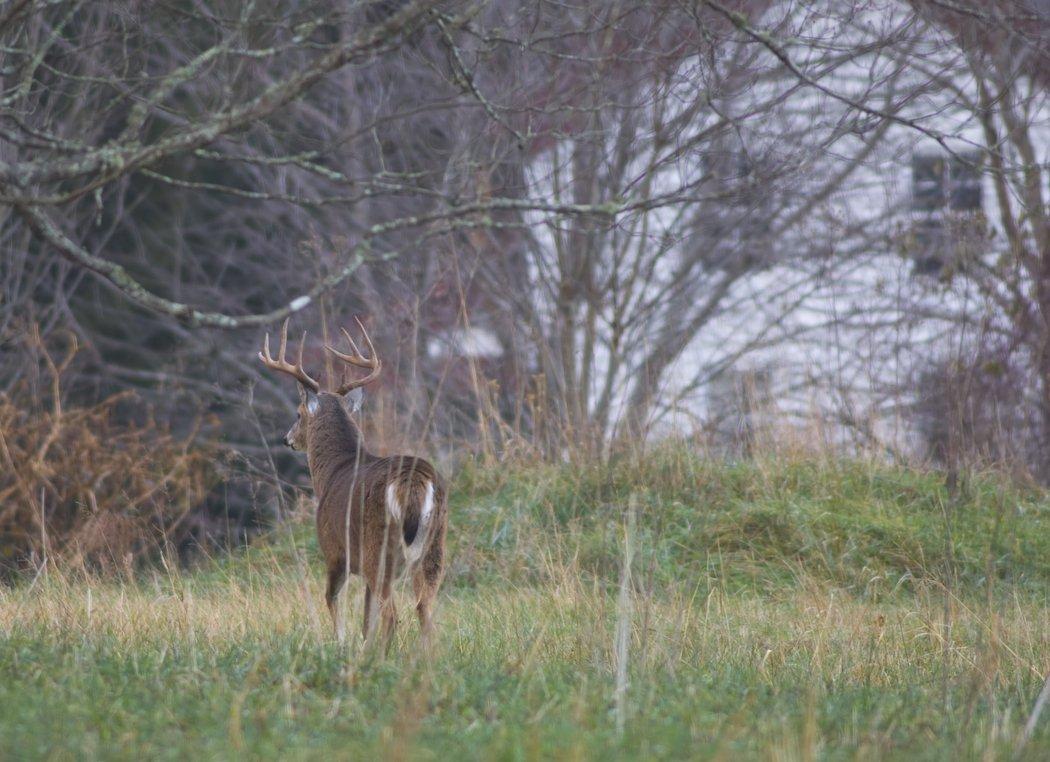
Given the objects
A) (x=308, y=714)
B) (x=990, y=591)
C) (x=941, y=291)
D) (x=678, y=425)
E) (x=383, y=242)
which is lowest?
(x=308, y=714)

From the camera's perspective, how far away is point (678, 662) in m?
4.96

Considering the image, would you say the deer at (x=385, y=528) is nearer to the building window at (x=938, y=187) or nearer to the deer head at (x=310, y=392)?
the deer head at (x=310, y=392)

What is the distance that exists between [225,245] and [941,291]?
1071cm

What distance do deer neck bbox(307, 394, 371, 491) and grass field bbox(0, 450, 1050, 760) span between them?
703 mm

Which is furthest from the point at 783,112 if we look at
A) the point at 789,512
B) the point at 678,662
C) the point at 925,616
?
the point at 678,662

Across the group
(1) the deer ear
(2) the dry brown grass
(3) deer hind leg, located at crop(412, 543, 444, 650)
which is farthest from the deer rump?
(2) the dry brown grass

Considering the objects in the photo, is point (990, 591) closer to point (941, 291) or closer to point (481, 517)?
point (481, 517)

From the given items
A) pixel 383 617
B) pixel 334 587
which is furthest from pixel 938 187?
pixel 383 617

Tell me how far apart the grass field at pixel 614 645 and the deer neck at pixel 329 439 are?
70 centimetres

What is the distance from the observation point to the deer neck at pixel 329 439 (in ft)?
24.0

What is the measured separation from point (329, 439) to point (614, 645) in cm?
297

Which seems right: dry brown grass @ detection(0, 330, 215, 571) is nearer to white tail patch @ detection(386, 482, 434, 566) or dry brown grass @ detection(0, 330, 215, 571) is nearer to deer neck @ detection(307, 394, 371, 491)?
deer neck @ detection(307, 394, 371, 491)

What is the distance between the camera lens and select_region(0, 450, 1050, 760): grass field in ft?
11.4

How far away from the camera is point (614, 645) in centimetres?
489
